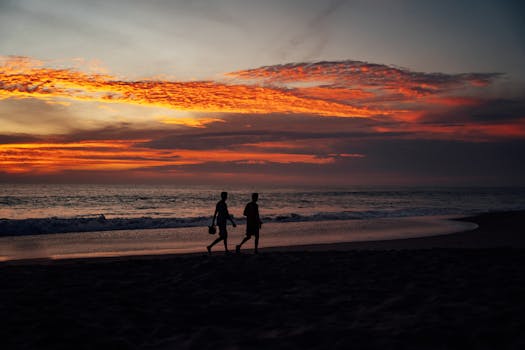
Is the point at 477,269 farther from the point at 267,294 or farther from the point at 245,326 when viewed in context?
the point at 245,326

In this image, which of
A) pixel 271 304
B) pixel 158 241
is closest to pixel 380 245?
pixel 158 241

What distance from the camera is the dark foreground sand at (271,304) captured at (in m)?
5.37

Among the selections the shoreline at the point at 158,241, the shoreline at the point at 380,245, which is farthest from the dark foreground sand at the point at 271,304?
the shoreline at the point at 158,241

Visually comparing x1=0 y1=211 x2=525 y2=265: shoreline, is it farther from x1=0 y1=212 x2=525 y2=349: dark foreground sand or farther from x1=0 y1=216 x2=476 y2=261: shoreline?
x1=0 y1=212 x2=525 y2=349: dark foreground sand

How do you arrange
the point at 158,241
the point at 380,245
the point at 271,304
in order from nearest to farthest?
the point at 271,304
the point at 380,245
the point at 158,241

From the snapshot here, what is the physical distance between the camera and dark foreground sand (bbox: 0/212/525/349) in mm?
5371

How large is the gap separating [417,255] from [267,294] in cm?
586

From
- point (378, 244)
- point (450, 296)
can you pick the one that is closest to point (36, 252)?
point (378, 244)

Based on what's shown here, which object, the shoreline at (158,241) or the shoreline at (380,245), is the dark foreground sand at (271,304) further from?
the shoreline at (158,241)

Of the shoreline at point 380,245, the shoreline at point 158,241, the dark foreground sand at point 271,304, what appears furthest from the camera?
the shoreline at point 158,241

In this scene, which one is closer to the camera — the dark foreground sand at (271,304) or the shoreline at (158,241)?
the dark foreground sand at (271,304)

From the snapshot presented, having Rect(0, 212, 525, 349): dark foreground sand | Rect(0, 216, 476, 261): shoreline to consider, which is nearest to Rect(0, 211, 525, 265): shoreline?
Rect(0, 216, 476, 261): shoreline

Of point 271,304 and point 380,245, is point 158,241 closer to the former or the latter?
point 380,245

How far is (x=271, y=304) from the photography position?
23.3ft
